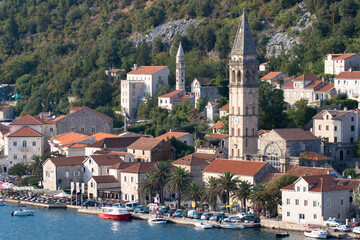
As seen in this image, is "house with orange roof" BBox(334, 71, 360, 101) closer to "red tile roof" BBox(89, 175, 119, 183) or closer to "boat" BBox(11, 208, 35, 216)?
"red tile roof" BBox(89, 175, 119, 183)

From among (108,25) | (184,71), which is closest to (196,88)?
(184,71)

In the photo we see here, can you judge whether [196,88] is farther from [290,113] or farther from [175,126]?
[290,113]

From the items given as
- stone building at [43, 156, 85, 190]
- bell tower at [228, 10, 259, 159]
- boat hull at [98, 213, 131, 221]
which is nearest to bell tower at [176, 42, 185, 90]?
stone building at [43, 156, 85, 190]

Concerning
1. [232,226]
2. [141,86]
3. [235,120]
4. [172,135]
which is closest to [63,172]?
[172,135]

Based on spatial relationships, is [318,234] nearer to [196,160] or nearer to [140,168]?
[196,160]

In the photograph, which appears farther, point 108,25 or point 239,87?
point 108,25

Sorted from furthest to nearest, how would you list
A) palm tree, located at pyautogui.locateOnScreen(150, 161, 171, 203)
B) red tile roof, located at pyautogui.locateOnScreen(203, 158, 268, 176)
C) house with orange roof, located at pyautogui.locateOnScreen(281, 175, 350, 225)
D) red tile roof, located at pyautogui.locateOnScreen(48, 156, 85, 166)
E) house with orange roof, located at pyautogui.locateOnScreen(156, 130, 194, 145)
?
house with orange roof, located at pyautogui.locateOnScreen(156, 130, 194, 145) < red tile roof, located at pyautogui.locateOnScreen(48, 156, 85, 166) < palm tree, located at pyautogui.locateOnScreen(150, 161, 171, 203) < red tile roof, located at pyautogui.locateOnScreen(203, 158, 268, 176) < house with orange roof, located at pyautogui.locateOnScreen(281, 175, 350, 225)
